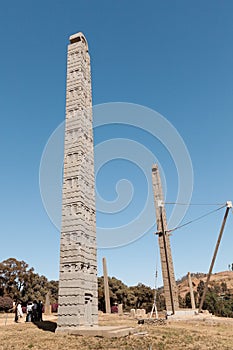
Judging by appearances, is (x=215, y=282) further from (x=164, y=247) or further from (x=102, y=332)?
(x=102, y=332)

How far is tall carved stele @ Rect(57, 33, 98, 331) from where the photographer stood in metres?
14.4

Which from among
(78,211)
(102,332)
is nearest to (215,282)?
(78,211)

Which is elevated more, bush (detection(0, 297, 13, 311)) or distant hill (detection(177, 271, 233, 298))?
distant hill (detection(177, 271, 233, 298))

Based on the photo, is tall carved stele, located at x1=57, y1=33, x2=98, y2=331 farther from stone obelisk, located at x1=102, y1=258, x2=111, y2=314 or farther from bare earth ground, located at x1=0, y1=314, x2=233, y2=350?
stone obelisk, located at x1=102, y1=258, x2=111, y2=314

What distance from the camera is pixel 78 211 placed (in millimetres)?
15680

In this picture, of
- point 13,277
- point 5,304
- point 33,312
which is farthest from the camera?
point 13,277

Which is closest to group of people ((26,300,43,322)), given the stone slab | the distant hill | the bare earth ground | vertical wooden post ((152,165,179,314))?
the bare earth ground

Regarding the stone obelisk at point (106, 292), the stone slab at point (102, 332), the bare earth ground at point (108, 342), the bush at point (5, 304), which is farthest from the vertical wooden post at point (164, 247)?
the bush at point (5, 304)

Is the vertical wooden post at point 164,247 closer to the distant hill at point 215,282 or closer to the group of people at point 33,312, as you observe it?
the group of people at point 33,312

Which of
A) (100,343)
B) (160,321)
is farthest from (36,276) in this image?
(100,343)


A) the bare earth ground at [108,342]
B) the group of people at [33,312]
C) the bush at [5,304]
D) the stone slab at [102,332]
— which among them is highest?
the bush at [5,304]

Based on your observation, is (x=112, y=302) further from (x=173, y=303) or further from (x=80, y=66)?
(x=80, y=66)

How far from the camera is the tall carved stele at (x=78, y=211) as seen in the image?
14.4 meters

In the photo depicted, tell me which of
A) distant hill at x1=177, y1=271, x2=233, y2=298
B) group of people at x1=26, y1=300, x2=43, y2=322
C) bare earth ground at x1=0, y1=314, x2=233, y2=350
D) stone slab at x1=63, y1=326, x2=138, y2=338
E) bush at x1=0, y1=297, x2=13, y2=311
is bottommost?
bare earth ground at x1=0, y1=314, x2=233, y2=350
